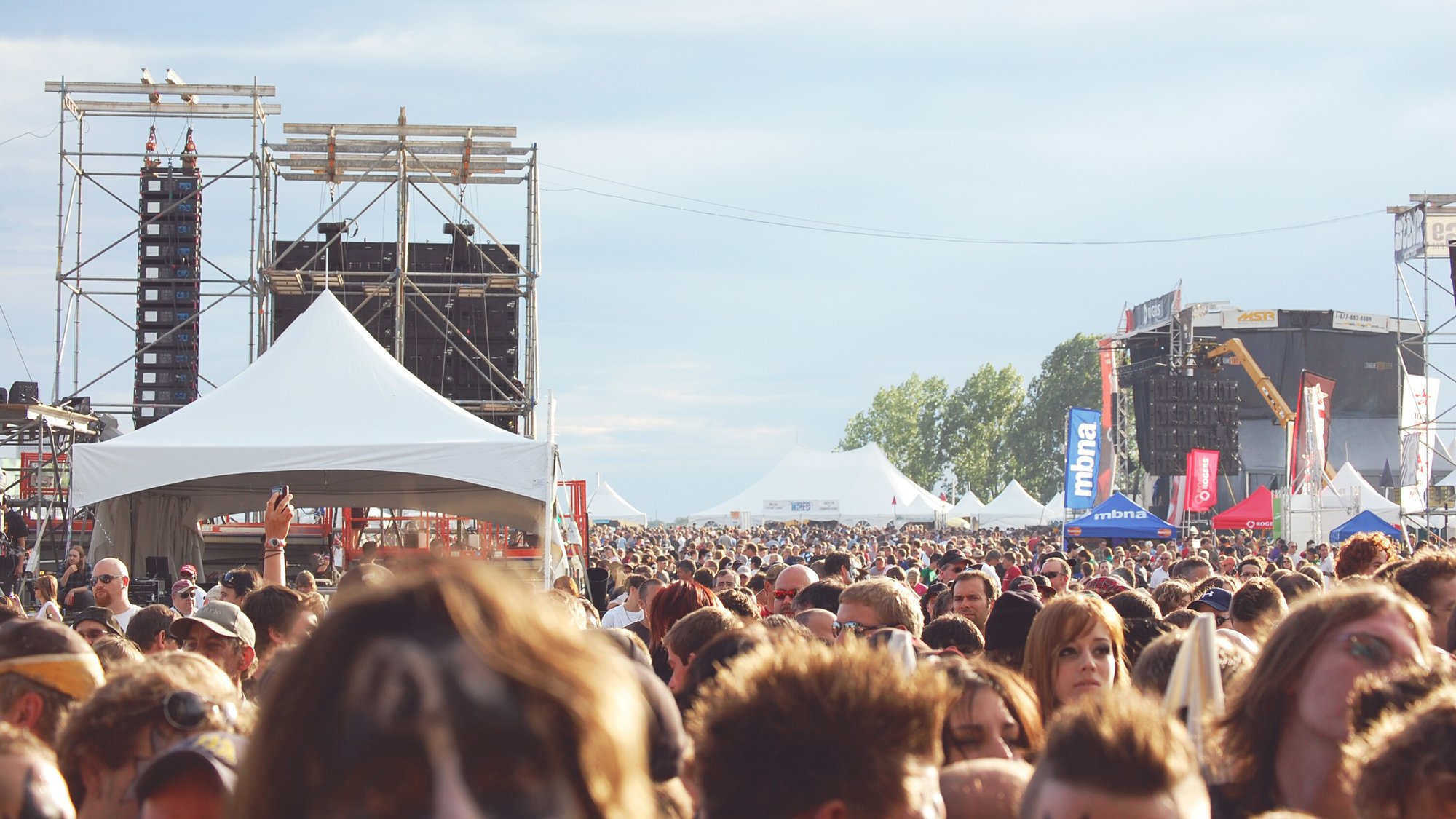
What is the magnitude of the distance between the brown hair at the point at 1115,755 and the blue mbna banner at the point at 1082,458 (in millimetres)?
27562

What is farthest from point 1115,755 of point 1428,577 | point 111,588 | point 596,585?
point 596,585

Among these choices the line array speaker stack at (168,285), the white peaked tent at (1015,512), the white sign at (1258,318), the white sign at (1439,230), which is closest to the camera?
the line array speaker stack at (168,285)

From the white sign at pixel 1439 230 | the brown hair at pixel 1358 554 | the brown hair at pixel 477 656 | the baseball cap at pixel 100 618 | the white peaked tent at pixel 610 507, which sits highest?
the white sign at pixel 1439 230

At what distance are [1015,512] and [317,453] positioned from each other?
5351 centimetres

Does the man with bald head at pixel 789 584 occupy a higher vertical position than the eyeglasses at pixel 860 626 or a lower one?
lower

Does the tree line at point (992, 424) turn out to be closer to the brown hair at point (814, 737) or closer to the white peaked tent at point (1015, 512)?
the white peaked tent at point (1015, 512)

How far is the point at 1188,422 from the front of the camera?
131 feet

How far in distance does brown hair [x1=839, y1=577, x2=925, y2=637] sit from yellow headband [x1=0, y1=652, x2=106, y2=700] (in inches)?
125

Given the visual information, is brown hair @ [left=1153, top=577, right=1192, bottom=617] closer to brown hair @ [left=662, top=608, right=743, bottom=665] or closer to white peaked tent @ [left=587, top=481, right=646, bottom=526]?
brown hair @ [left=662, top=608, right=743, bottom=665]

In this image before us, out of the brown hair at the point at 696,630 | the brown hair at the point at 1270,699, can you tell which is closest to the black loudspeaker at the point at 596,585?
the brown hair at the point at 696,630

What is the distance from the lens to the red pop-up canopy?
30547mm

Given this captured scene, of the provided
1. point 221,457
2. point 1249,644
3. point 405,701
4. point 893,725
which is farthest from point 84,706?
point 221,457

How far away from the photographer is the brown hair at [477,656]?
1.08 meters

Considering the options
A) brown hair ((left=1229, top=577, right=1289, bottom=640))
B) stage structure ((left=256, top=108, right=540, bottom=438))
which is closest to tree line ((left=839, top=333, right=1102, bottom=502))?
stage structure ((left=256, top=108, right=540, bottom=438))
